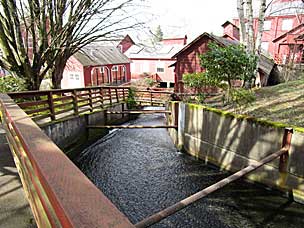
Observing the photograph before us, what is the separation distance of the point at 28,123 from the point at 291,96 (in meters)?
7.42

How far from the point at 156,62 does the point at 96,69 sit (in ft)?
25.6

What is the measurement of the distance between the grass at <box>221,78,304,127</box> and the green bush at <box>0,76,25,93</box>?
7.17 m

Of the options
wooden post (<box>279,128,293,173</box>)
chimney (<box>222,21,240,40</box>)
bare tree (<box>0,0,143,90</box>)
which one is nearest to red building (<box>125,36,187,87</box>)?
chimney (<box>222,21,240,40</box>)

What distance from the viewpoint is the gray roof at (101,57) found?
21.4m

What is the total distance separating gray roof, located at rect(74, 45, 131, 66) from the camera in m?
21.4

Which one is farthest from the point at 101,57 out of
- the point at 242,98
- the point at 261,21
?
the point at 242,98

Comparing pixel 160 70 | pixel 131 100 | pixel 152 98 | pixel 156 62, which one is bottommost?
pixel 152 98

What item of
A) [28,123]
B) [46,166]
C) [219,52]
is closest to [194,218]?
[28,123]

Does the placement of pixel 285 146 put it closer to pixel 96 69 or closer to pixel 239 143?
pixel 239 143

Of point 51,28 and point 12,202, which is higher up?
point 51,28

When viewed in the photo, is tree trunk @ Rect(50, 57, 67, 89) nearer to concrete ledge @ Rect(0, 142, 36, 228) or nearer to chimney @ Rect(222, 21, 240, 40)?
concrete ledge @ Rect(0, 142, 36, 228)

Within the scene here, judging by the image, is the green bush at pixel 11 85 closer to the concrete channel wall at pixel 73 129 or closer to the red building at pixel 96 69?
the concrete channel wall at pixel 73 129

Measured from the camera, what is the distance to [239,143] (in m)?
5.38

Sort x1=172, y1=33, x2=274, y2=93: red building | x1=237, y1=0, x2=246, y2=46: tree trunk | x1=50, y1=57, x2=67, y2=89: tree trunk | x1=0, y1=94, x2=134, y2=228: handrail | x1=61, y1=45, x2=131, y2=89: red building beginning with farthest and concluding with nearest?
x1=61, y1=45, x2=131, y2=89: red building → x1=172, y1=33, x2=274, y2=93: red building → x1=50, y1=57, x2=67, y2=89: tree trunk → x1=237, y1=0, x2=246, y2=46: tree trunk → x1=0, y1=94, x2=134, y2=228: handrail
